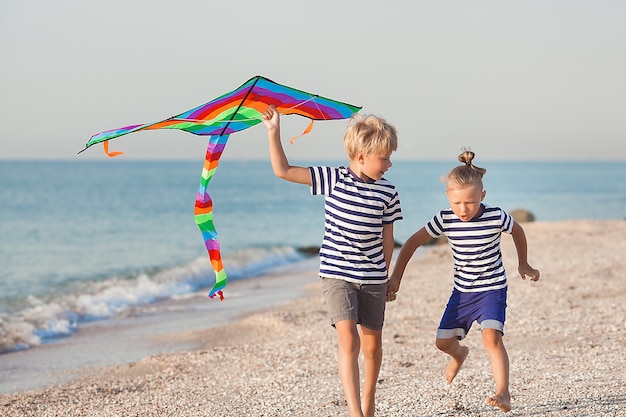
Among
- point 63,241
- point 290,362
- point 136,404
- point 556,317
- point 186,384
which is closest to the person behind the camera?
point 136,404

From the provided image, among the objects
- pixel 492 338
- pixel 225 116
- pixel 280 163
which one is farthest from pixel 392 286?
pixel 225 116

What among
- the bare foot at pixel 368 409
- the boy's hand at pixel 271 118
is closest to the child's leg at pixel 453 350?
the bare foot at pixel 368 409

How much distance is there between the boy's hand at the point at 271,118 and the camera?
4.84 metres

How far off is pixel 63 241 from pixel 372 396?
22.9 meters

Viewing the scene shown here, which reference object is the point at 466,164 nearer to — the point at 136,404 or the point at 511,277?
the point at 136,404

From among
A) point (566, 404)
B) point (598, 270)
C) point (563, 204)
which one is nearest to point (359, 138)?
point (566, 404)

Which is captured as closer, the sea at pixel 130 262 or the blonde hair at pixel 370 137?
the blonde hair at pixel 370 137

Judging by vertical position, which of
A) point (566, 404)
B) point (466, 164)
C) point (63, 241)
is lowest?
point (63, 241)

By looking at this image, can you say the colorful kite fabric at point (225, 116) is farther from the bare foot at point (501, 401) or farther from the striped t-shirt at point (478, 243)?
the bare foot at point (501, 401)

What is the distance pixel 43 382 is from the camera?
26.0ft

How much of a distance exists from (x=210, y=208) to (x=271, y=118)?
82 cm

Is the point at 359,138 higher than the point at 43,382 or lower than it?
higher

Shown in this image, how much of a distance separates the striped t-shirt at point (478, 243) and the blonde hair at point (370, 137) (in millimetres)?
667

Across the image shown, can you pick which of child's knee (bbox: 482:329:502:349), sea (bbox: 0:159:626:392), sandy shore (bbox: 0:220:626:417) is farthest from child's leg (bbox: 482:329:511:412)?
sea (bbox: 0:159:626:392)
